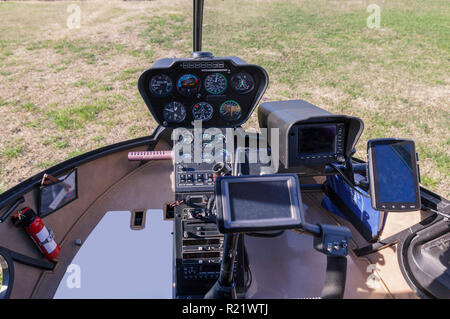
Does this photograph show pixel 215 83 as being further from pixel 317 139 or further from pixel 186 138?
pixel 317 139

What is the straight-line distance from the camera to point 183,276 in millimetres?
2516

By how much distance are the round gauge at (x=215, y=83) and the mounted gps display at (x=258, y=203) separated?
2.39 metres

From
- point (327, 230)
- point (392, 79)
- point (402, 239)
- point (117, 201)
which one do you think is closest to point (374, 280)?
point (402, 239)

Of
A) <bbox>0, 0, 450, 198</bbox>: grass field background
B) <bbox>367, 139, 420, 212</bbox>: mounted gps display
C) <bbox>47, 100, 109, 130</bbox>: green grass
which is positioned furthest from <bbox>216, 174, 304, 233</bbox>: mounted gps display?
<bbox>47, 100, 109, 130</bbox>: green grass

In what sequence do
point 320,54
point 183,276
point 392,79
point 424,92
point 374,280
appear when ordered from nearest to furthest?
point 183,276 < point 374,280 < point 424,92 < point 392,79 < point 320,54

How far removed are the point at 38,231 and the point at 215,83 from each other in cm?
209

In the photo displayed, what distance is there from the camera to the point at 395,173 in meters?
2.36

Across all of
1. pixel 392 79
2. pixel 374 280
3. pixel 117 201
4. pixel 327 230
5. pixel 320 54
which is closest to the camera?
pixel 327 230

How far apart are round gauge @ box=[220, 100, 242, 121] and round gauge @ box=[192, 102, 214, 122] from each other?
0.13m

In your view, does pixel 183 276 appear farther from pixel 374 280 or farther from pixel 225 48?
pixel 225 48

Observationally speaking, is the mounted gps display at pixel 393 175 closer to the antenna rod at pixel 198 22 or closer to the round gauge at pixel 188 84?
the round gauge at pixel 188 84

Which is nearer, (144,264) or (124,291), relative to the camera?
(124,291)

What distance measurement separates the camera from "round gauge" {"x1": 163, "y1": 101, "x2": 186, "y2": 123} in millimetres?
3410

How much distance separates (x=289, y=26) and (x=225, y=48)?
12.2ft
